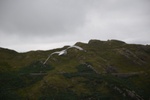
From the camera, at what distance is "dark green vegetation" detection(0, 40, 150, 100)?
9650 centimetres

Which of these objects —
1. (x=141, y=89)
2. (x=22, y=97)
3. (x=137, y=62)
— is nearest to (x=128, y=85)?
(x=141, y=89)

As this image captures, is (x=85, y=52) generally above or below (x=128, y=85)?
above

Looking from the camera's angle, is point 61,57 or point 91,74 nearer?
point 91,74

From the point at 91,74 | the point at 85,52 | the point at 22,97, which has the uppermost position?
the point at 85,52

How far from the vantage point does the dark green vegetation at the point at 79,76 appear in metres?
96.5

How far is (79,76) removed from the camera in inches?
4365

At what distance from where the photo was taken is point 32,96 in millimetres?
95250

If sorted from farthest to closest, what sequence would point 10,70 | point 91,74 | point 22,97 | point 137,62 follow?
point 137,62 < point 10,70 < point 91,74 < point 22,97

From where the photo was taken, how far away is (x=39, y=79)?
359 feet

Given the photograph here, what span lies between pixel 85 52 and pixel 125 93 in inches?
2120

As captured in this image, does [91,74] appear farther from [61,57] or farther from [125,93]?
[61,57]

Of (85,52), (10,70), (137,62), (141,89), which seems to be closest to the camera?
(141,89)

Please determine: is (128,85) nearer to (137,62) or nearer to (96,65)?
(96,65)

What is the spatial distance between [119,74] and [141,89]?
51.5 ft
